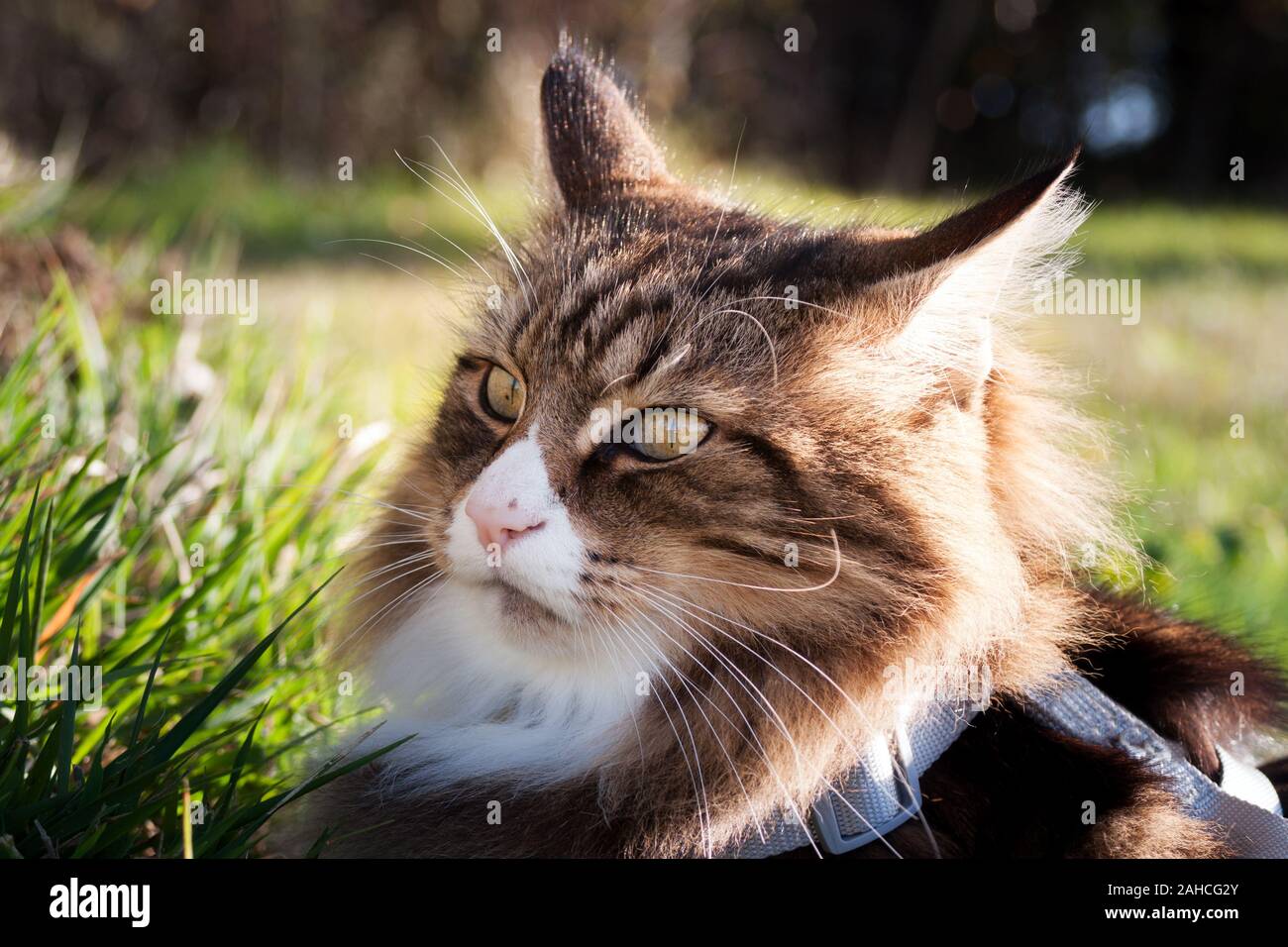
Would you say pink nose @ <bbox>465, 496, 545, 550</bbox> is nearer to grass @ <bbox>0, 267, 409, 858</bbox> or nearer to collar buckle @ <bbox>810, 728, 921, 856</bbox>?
grass @ <bbox>0, 267, 409, 858</bbox>

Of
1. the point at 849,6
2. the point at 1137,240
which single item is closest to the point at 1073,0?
the point at 849,6

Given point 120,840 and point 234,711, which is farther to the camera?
point 234,711

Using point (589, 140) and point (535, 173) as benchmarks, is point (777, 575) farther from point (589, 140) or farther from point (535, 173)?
point (535, 173)

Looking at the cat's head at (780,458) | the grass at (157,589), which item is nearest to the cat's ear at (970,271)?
the cat's head at (780,458)

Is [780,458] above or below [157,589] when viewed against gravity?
above

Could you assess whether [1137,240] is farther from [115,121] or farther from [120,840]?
[120,840]

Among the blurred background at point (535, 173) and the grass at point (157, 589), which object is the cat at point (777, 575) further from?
the blurred background at point (535, 173)

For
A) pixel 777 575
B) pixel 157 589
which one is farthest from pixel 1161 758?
pixel 157 589
